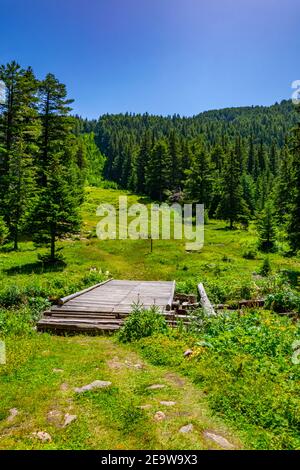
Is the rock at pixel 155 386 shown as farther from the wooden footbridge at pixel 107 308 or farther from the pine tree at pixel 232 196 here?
the pine tree at pixel 232 196

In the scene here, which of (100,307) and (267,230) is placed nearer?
(100,307)

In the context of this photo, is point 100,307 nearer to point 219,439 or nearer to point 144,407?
point 144,407

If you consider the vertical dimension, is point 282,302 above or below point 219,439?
below

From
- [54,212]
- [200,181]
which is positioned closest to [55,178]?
[54,212]

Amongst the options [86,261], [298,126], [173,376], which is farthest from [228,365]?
[298,126]

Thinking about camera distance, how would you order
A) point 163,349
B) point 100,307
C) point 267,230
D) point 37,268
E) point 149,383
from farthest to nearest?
point 267,230 < point 37,268 < point 100,307 < point 163,349 < point 149,383

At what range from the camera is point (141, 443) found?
15.0 feet

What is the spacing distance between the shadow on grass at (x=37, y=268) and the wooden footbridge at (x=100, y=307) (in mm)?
7446

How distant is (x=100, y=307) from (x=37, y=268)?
518 inches

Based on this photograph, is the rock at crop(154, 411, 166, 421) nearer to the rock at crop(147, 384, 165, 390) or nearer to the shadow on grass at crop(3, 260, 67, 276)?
the rock at crop(147, 384, 165, 390)

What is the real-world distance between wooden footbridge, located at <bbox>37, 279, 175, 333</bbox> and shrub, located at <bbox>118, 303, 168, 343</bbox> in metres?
0.76

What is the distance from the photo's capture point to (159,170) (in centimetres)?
7162

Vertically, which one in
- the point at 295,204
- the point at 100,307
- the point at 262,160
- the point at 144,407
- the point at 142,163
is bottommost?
the point at 100,307

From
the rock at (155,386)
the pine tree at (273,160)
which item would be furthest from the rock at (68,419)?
the pine tree at (273,160)
